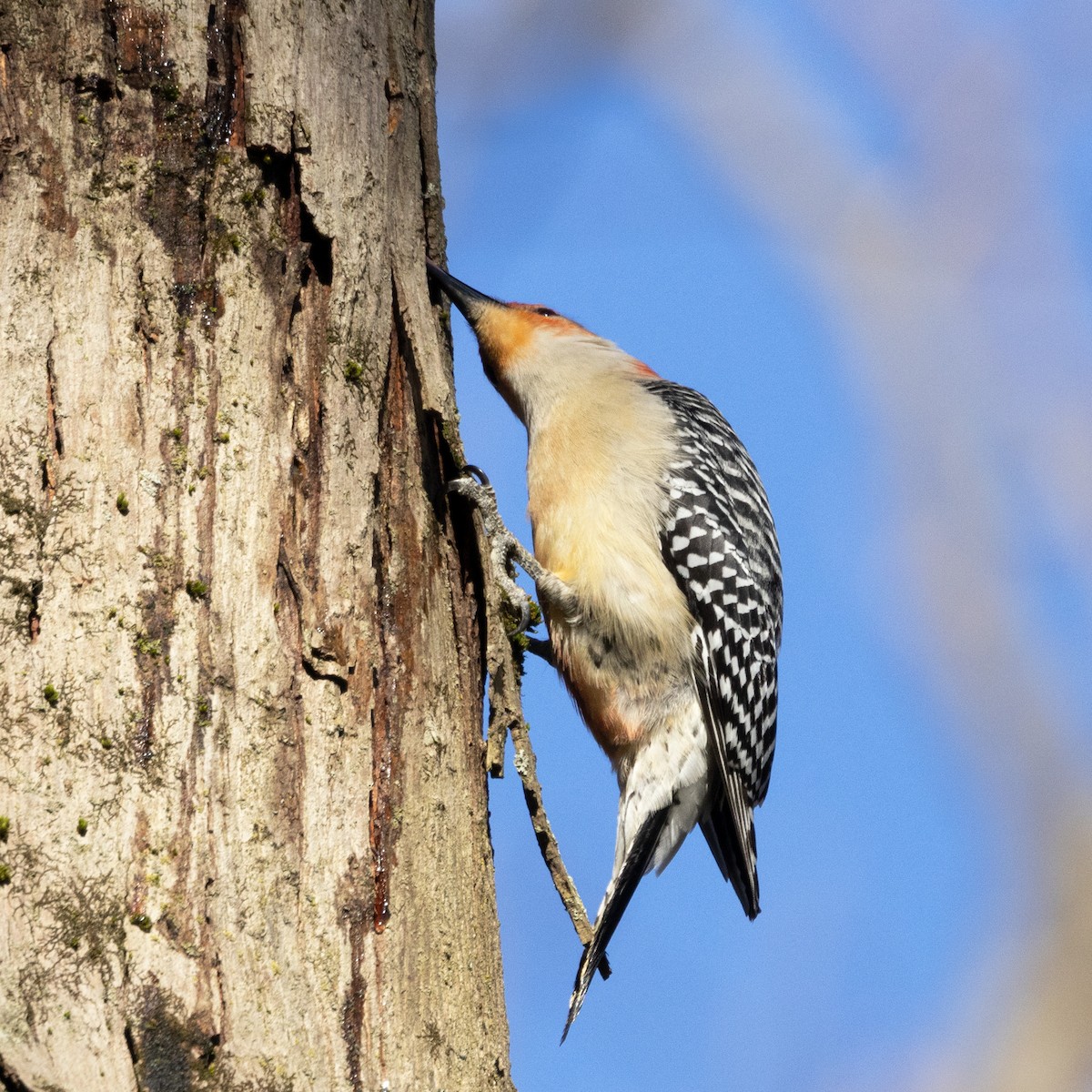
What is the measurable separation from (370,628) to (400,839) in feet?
1.58

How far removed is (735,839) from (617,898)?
765 mm

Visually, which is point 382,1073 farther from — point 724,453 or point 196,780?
point 724,453

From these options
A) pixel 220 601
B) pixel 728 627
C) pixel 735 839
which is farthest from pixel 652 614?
pixel 220 601

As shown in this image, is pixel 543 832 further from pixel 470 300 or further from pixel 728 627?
pixel 470 300

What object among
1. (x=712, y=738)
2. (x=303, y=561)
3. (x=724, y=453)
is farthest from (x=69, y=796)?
(x=724, y=453)

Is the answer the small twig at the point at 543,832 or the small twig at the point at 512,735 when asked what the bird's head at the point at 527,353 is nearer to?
the small twig at the point at 512,735

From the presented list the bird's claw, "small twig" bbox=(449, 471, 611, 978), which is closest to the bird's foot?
the bird's claw

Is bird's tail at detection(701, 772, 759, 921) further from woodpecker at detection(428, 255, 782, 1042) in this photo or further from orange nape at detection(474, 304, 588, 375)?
orange nape at detection(474, 304, 588, 375)

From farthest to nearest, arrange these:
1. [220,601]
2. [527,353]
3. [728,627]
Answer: [527,353], [728,627], [220,601]

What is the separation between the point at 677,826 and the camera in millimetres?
4984

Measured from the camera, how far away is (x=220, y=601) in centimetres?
257

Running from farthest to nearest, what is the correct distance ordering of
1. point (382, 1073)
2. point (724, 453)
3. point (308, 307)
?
point (724, 453) → point (308, 307) → point (382, 1073)

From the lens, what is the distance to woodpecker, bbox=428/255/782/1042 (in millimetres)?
4809

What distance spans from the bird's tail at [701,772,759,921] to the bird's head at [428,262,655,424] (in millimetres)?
1816
